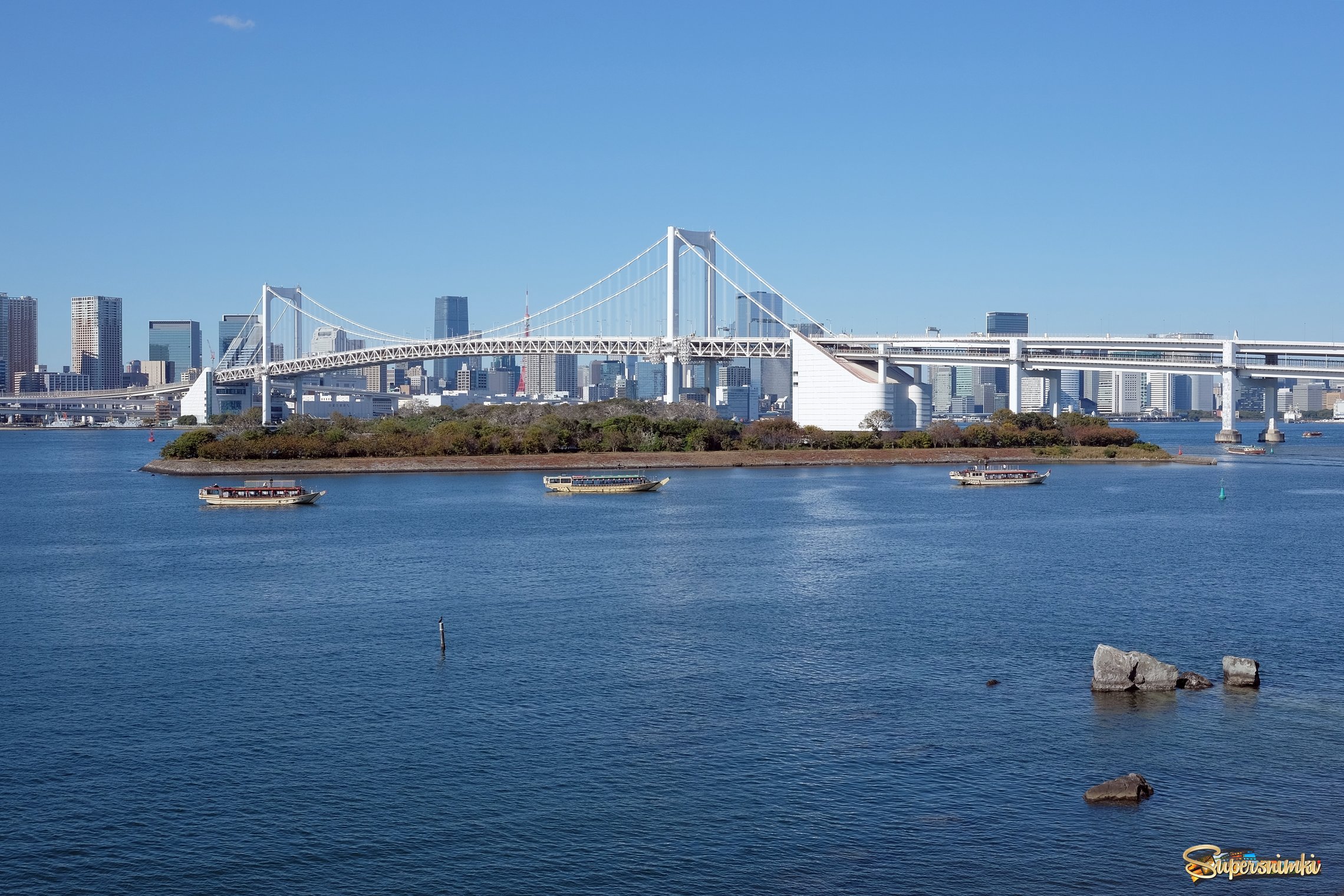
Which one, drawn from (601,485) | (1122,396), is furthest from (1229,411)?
(1122,396)

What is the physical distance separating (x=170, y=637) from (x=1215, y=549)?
15.7 m

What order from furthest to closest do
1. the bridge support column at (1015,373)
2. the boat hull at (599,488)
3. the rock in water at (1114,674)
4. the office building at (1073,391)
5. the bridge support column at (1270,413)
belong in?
the office building at (1073,391) < the bridge support column at (1270,413) < the bridge support column at (1015,373) < the boat hull at (599,488) < the rock in water at (1114,674)

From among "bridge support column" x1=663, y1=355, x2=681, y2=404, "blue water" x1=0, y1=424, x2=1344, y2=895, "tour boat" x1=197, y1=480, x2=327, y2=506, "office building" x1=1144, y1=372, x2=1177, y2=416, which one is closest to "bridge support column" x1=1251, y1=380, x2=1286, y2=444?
"bridge support column" x1=663, y1=355, x2=681, y2=404

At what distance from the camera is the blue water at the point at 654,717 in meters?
7.78

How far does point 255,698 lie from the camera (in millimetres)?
11031

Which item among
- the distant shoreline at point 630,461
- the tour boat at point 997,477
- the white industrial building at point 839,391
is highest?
the white industrial building at point 839,391

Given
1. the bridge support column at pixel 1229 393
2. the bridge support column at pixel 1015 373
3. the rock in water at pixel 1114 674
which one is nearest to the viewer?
the rock in water at pixel 1114 674

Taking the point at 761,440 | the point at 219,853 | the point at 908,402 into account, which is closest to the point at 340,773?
the point at 219,853

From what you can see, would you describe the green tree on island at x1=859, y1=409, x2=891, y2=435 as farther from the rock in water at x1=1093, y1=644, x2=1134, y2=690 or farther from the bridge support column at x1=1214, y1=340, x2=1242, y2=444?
the rock in water at x1=1093, y1=644, x2=1134, y2=690

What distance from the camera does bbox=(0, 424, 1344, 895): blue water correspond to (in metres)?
7.78

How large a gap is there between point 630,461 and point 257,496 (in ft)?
43.5

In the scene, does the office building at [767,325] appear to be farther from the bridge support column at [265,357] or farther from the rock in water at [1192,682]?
the rock in water at [1192,682]

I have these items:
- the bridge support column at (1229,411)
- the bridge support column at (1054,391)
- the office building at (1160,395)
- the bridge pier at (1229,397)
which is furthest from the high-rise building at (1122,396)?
the bridge support column at (1054,391)

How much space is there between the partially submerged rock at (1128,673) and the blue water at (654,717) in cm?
23
